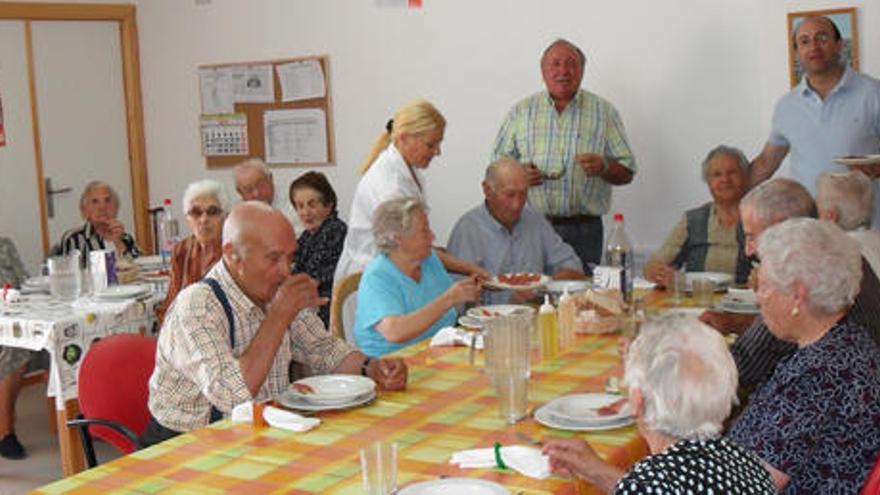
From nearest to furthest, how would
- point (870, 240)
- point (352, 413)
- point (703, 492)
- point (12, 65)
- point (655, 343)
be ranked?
1. point (703, 492)
2. point (655, 343)
3. point (352, 413)
4. point (870, 240)
5. point (12, 65)

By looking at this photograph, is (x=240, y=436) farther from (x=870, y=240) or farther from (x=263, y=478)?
(x=870, y=240)

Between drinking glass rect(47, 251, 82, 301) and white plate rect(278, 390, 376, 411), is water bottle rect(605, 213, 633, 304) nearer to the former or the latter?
white plate rect(278, 390, 376, 411)

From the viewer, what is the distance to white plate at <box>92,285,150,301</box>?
14.6ft

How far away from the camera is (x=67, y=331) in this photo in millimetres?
4094

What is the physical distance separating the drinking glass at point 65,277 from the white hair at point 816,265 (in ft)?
10.2

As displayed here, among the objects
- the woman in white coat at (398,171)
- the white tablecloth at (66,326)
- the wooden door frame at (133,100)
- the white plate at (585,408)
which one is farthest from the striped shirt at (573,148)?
the wooden door frame at (133,100)

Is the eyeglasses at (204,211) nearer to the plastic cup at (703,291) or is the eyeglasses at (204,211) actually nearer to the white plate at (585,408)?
the plastic cup at (703,291)

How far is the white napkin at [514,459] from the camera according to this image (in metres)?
2.06

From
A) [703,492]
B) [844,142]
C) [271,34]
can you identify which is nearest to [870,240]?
[844,142]

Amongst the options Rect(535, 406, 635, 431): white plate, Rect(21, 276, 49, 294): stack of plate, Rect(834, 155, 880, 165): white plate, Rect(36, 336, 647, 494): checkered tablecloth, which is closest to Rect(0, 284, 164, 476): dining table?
Rect(21, 276, 49, 294): stack of plate

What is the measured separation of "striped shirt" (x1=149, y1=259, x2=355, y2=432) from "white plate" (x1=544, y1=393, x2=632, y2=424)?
0.73 meters

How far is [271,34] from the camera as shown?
21.9 ft

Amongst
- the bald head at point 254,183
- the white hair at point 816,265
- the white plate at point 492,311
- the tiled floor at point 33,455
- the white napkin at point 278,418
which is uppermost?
the bald head at point 254,183

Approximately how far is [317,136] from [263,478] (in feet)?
15.1
